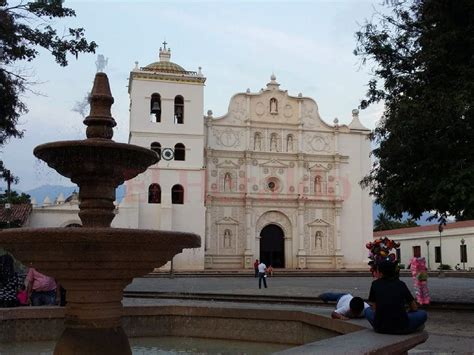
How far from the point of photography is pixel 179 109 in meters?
35.8

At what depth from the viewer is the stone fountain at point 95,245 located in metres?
4.55

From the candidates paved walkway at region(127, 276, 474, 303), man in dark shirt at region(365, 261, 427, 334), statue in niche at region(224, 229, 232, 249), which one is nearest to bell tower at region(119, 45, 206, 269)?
statue in niche at region(224, 229, 232, 249)

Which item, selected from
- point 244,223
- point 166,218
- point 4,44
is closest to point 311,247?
point 244,223

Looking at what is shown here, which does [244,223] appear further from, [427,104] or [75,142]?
[75,142]

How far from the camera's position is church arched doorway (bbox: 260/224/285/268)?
36.8m

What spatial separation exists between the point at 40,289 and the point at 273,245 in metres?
28.6

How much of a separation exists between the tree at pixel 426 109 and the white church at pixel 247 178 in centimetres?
2199

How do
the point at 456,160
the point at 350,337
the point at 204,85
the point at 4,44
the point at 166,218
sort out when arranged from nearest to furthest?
the point at 350,337 < the point at 456,160 < the point at 4,44 < the point at 166,218 < the point at 204,85

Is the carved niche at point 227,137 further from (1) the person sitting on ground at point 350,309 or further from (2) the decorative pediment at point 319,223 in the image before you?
(1) the person sitting on ground at point 350,309

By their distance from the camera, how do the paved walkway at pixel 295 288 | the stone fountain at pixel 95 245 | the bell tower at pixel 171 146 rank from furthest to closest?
the bell tower at pixel 171 146, the paved walkway at pixel 295 288, the stone fountain at pixel 95 245

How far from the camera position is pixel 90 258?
4.63 meters

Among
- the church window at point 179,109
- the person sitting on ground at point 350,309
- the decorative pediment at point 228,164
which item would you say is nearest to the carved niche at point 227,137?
the decorative pediment at point 228,164

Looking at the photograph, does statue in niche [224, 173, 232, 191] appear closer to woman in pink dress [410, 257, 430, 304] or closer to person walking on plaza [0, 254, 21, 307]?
woman in pink dress [410, 257, 430, 304]

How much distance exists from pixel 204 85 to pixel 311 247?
1286 cm
